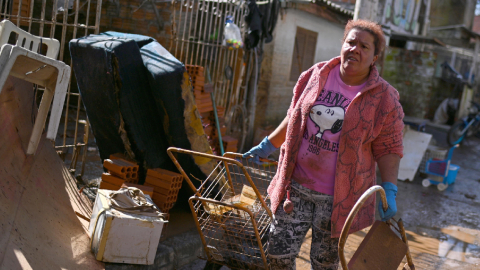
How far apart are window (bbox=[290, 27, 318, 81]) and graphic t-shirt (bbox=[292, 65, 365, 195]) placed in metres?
7.94

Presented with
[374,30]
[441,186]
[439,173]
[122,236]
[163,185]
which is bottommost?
[441,186]

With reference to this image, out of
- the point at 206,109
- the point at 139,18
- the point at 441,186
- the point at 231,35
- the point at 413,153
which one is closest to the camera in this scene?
the point at 206,109

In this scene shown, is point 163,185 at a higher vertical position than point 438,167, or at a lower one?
higher

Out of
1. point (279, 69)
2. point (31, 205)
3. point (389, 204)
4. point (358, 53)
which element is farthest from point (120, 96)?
point (279, 69)

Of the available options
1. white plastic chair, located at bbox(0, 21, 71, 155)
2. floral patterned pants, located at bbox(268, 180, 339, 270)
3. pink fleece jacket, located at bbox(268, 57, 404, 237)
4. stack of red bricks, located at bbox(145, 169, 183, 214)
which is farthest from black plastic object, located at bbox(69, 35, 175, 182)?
floral patterned pants, located at bbox(268, 180, 339, 270)

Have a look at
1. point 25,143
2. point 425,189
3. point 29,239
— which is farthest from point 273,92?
point 29,239

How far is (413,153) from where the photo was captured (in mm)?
7996

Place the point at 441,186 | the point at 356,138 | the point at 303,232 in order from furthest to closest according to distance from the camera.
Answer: the point at 441,186 < the point at 303,232 < the point at 356,138

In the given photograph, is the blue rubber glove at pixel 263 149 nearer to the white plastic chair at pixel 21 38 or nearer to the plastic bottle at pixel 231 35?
the white plastic chair at pixel 21 38

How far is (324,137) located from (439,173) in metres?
5.95

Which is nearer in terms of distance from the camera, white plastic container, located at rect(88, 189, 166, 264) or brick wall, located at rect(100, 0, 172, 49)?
white plastic container, located at rect(88, 189, 166, 264)

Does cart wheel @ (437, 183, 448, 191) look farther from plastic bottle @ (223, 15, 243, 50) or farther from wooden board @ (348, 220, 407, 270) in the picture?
wooden board @ (348, 220, 407, 270)

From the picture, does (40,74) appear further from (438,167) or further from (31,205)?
(438,167)

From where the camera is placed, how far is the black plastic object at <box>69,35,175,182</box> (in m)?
3.77
